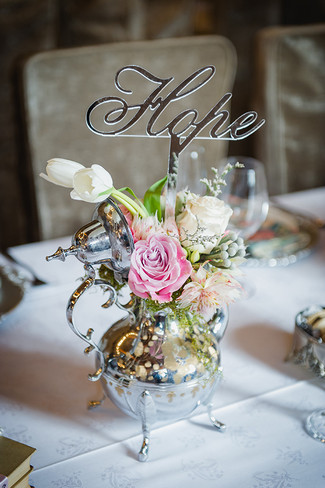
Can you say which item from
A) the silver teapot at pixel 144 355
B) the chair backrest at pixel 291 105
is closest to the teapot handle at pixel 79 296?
the silver teapot at pixel 144 355

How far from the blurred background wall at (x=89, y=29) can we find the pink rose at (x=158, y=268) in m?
1.01

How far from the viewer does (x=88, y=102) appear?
1.55 metres

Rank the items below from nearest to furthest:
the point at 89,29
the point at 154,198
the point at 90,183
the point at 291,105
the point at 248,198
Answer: the point at 90,183, the point at 154,198, the point at 248,198, the point at 291,105, the point at 89,29

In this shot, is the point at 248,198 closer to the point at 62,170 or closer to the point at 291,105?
the point at 62,170

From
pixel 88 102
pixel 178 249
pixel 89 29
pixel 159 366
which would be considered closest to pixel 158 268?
pixel 178 249

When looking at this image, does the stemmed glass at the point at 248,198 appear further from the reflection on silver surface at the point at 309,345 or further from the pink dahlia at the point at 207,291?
the pink dahlia at the point at 207,291

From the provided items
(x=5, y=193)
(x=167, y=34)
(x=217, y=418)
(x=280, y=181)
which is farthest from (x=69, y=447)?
(x=167, y=34)

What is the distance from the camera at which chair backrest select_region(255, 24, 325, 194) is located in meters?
1.75

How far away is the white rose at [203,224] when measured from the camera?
2.15ft

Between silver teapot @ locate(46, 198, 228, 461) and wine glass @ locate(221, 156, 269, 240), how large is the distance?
0.45 m

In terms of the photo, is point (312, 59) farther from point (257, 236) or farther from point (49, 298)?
point (49, 298)

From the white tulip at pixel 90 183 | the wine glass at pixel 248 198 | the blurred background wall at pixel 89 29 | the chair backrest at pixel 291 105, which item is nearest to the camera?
the white tulip at pixel 90 183

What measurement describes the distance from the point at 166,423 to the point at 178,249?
26 cm

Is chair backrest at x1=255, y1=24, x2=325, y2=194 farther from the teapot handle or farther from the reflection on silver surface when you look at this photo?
the teapot handle
